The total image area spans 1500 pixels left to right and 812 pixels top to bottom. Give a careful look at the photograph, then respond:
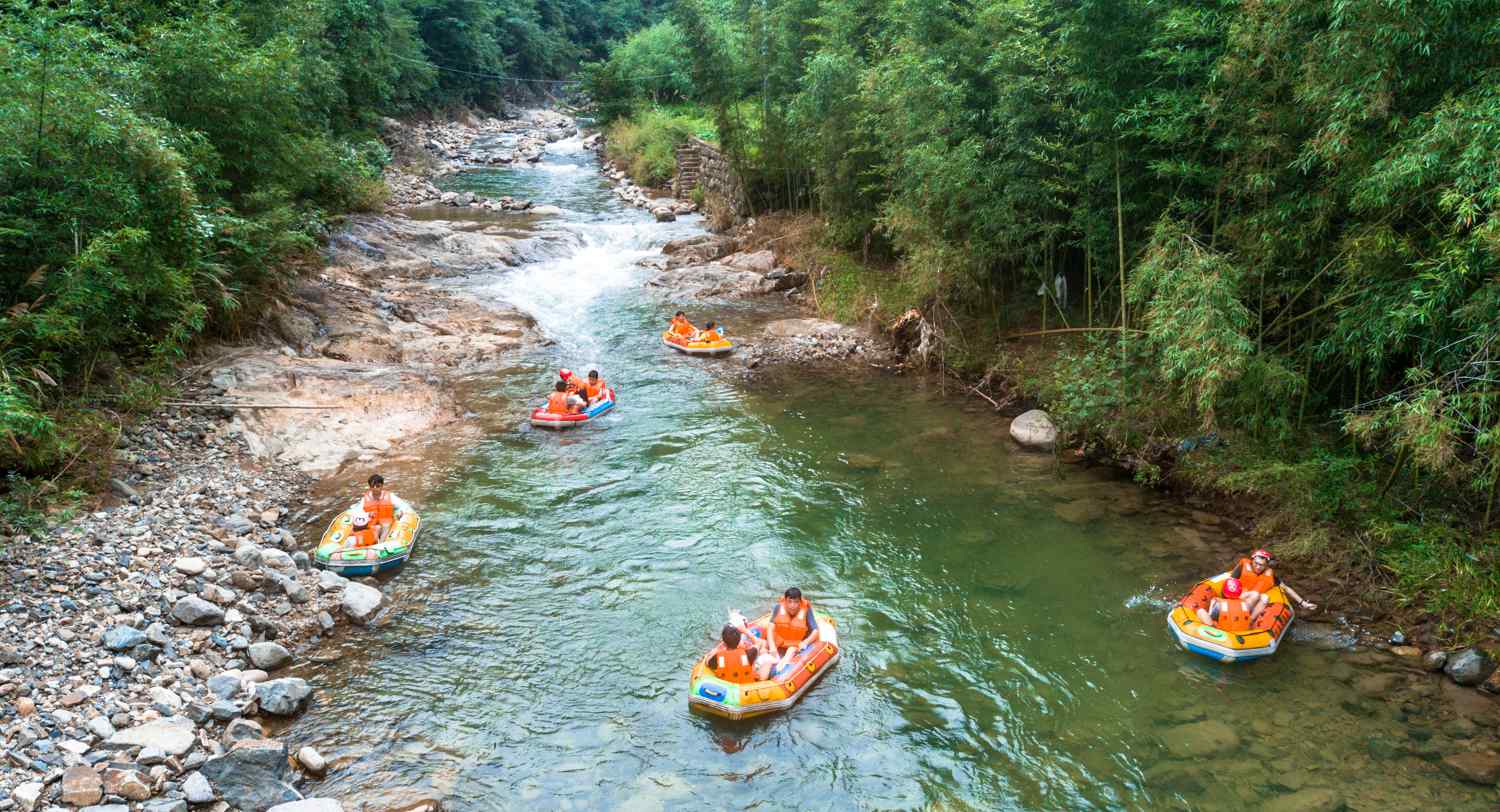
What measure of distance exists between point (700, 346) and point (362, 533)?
9704 mm

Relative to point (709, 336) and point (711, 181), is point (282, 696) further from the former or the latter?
point (711, 181)

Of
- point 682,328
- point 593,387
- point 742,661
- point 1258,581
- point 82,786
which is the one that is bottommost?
point 1258,581

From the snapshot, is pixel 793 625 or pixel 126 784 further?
pixel 793 625

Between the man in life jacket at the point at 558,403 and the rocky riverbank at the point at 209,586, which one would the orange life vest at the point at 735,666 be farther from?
the man in life jacket at the point at 558,403

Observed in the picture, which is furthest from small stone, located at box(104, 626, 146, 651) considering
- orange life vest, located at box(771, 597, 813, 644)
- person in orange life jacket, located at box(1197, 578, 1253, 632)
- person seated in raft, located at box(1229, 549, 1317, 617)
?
person seated in raft, located at box(1229, 549, 1317, 617)

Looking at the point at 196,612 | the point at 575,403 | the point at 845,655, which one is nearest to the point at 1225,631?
the point at 845,655

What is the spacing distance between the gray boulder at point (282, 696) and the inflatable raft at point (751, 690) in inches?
150

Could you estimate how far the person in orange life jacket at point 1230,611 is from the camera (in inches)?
364

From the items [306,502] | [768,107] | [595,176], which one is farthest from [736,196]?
[306,502]

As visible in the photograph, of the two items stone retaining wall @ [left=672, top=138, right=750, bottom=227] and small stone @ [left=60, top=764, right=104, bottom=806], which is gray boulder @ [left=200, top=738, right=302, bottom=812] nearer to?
small stone @ [left=60, top=764, right=104, bottom=806]

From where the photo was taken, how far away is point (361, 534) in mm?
10586

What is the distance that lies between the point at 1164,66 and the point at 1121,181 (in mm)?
1741

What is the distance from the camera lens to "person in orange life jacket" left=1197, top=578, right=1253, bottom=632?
925cm

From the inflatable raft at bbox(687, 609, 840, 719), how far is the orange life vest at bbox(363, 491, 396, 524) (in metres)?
4.84
